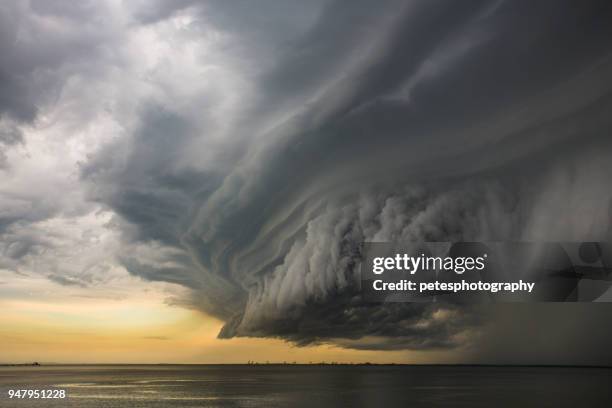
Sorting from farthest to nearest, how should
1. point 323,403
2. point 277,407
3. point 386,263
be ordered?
point 323,403 → point 277,407 → point 386,263

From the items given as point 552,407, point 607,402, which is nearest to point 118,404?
point 552,407

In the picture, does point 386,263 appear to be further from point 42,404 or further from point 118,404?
point 42,404

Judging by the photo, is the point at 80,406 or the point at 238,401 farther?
the point at 238,401

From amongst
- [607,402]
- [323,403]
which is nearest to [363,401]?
[323,403]

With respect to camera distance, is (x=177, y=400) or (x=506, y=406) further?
(x=177, y=400)

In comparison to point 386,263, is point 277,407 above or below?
below

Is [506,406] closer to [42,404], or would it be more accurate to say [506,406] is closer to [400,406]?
[400,406]

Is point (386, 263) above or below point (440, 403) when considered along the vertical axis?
above

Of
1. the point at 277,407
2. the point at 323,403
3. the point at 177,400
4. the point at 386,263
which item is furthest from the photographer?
the point at 177,400

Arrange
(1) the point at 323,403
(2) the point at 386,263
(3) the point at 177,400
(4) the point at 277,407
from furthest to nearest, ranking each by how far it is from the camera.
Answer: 1. (3) the point at 177,400
2. (1) the point at 323,403
3. (4) the point at 277,407
4. (2) the point at 386,263
